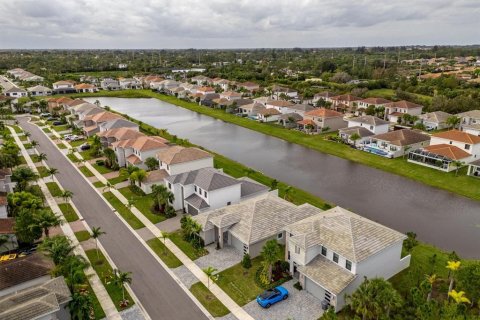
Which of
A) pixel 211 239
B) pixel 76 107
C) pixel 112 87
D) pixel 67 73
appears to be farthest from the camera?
pixel 67 73

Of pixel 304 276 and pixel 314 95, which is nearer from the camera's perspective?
pixel 304 276

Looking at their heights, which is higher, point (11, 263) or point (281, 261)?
point (11, 263)

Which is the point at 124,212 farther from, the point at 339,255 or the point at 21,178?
the point at 339,255

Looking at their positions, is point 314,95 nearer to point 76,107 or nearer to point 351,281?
point 76,107

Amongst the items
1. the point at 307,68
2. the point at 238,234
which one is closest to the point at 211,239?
the point at 238,234

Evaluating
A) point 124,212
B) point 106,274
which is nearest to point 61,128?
point 124,212

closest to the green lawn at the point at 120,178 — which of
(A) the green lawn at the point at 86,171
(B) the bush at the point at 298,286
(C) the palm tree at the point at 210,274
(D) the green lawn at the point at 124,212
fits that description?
(D) the green lawn at the point at 124,212

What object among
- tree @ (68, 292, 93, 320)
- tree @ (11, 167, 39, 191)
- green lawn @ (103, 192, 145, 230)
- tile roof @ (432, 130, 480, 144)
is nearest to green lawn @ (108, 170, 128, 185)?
green lawn @ (103, 192, 145, 230)

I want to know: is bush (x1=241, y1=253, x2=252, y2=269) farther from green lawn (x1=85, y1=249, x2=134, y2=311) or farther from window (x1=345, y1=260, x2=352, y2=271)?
green lawn (x1=85, y1=249, x2=134, y2=311)
